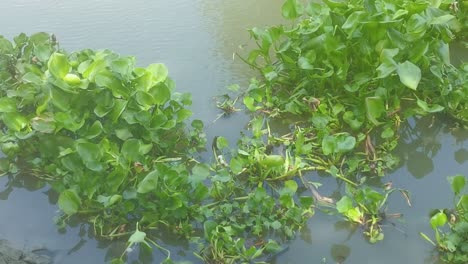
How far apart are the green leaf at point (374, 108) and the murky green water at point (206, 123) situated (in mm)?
206

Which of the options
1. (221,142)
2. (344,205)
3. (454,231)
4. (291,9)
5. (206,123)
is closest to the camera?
A: (454,231)

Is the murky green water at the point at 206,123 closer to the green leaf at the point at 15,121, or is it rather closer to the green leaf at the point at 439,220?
the green leaf at the point at 439,220

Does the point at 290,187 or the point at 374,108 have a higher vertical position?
the point at 374,108

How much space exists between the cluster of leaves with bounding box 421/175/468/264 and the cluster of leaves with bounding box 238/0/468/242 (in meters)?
0.33

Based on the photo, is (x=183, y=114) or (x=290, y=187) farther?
(x=183, y=114)

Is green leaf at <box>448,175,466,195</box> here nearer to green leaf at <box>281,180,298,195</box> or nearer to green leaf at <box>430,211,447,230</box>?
green leaf at <box>430,211,447,230</box>

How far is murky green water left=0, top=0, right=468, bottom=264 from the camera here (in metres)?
1.82

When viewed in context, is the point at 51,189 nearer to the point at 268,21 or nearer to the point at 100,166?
the point at 100,166

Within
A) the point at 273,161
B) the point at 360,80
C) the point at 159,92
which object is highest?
the point at 159,92

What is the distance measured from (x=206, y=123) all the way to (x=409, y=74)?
0.96 metres

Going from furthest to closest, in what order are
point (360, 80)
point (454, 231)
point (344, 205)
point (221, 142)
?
point (360, 80) → point (221, 142) → point (344, 205) → point (454, 231)

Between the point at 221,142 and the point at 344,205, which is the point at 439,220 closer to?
the point at 344,205

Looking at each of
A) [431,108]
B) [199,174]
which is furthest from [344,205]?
[431,108]

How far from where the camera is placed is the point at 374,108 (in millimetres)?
2154
